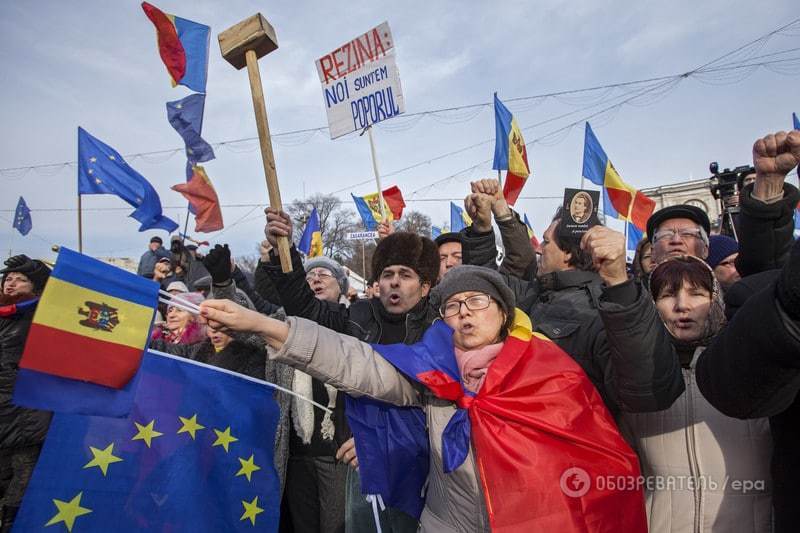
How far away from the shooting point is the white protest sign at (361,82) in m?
4.83

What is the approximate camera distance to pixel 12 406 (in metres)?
3.24

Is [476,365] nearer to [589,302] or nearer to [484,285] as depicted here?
[484,285]

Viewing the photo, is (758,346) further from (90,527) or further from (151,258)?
(151,258)

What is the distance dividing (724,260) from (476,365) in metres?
2.03

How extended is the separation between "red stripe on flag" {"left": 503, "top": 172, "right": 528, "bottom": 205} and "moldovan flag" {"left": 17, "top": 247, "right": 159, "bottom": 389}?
4.83m

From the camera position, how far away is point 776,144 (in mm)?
1634

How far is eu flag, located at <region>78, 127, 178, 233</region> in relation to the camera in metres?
5.92

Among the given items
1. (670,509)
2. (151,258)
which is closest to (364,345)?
(670,509)

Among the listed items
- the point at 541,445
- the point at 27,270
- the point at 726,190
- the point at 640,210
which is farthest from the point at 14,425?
the point at 640,210

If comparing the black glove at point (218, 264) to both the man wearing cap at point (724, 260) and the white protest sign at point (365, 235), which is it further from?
the white protest sign at point (365, 235)

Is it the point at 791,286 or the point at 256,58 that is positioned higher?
the point at 256,58

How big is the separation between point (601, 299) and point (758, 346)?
0.45 m

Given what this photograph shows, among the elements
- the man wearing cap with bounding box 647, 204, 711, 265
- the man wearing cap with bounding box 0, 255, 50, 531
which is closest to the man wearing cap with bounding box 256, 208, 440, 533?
the man wearing cap with bounding box 647, 204, 711, 265

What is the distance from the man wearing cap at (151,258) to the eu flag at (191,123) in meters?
2.92
